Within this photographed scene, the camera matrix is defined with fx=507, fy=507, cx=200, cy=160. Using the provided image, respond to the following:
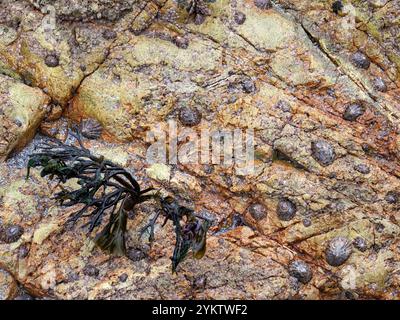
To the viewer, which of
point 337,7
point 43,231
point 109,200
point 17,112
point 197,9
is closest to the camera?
point 109,200

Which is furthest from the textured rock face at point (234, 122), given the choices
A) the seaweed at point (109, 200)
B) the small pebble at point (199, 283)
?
the seaweed at point (109, 200)

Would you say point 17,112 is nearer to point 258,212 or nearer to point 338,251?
Result: point 258,212

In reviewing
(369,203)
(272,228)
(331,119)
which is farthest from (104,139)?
(369,203)

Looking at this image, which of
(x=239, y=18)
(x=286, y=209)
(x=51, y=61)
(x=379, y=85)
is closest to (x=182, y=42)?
(x=239, y=18)

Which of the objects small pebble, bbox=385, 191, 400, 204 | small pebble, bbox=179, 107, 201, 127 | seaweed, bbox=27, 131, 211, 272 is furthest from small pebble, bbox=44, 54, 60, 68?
small pebble, bbox=385, 191, 400, 204

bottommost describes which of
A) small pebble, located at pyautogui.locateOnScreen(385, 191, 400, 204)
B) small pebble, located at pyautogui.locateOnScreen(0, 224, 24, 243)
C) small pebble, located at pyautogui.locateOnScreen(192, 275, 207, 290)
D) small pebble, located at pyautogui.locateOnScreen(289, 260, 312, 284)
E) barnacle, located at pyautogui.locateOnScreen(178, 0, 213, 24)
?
small pebble, located at pyautogui.locateOnScreen(192, 275, 207, 290)

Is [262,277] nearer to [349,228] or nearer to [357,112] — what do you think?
[349,228]

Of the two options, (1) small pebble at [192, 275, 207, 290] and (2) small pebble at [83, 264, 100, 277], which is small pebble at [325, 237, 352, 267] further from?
(2) small pebble at [83, 264, 100, 277]
